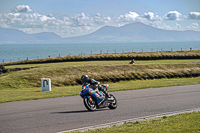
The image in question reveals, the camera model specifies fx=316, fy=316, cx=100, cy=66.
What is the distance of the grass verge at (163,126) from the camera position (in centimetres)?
889

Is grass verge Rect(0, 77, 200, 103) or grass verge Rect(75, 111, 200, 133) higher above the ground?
grass verge Rect(75, 111, 200, 133)

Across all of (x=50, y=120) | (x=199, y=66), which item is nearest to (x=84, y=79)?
(x=50, y=120)

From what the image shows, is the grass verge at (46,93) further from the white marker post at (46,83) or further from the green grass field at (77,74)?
the green grass field at (77,74)

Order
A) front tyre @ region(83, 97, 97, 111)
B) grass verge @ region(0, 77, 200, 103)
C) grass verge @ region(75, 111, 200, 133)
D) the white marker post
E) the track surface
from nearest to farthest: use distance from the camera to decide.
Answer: grass verge @ region(75, 111, 200, 133)
the track surface
front tyre @ region(83, 97, 97, 111)
grass verge @ region(0, 77, 200, 103)
the white marker post

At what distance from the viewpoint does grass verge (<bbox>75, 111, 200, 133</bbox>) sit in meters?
8.89

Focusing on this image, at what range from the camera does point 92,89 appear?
1335 cm

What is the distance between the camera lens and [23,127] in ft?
34.0

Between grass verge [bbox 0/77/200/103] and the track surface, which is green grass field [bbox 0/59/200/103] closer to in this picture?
grass verge [bbox 0/77/200/103]

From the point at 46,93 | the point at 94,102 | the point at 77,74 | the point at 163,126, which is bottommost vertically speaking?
the point at 46,93

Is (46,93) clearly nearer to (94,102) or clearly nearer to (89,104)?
(94,102)

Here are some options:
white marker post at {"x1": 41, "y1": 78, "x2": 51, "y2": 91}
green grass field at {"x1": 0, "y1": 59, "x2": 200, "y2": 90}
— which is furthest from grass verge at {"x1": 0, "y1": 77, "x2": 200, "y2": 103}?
green grass field at {"x1": 0, "y1": 59, "x2": 200, "y2": 90}

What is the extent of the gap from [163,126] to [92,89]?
4.49 m

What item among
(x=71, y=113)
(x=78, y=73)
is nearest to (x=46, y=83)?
(x=78, y=73)

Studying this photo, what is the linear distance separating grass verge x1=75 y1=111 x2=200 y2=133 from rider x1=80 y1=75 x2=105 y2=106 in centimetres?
310
